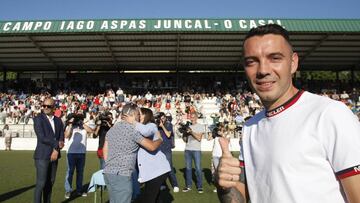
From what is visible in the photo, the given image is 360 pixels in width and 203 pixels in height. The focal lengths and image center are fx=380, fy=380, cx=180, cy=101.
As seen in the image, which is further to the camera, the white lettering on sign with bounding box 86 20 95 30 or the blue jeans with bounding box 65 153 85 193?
the white lettering on sign with bounding box 86 20 95 30

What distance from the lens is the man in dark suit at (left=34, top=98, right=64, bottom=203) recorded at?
6.41 metres

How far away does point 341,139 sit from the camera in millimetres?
1465

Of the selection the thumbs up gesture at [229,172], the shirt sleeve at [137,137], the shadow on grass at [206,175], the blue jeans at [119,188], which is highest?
the shirt sleeve at [137,137]

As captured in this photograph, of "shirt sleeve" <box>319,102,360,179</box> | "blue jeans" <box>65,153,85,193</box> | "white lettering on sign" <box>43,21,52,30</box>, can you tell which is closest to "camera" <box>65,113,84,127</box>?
"blue jeans" <box>65,153,85,193</box>

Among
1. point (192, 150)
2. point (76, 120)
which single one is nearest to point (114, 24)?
point (76, 120)

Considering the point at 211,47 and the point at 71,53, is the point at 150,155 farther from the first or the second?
the point at 71,53

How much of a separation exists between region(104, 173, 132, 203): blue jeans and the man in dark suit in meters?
1.98

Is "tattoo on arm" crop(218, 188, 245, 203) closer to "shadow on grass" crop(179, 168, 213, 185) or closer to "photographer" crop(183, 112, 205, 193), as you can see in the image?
"photographer" crop(183, 112, 205, 193)

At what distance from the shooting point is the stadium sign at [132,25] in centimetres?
2683

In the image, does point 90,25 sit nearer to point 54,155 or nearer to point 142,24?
point 142,24

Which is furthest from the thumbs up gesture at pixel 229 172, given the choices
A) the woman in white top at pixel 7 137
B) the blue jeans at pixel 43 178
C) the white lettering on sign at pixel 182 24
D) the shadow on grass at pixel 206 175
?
the white lettering on sign at pixel 182 24

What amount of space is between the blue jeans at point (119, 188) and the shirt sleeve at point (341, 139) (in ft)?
12.2

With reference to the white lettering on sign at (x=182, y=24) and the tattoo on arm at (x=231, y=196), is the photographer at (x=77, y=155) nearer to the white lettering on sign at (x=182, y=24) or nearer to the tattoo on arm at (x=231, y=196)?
the tattoo on arm at (x=231, y=196)

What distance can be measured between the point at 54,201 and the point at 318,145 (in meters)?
7.73
